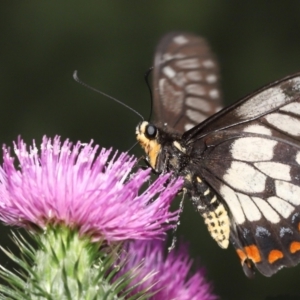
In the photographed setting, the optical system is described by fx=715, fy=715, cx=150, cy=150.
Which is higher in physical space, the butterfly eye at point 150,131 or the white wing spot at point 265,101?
the butterfly eye at point 150,131

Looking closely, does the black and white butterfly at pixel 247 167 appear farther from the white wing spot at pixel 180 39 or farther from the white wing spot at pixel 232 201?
the white wing spot at pixel 180 39

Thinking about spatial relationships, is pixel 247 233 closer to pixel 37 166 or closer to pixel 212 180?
pixel 212 180

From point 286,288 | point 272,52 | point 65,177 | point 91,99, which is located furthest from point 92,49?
point 65,177

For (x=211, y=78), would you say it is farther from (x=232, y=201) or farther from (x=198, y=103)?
(x=232, y=201)

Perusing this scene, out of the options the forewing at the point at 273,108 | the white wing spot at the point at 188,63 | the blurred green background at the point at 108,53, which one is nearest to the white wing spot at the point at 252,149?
the forewing at the point at 273,108

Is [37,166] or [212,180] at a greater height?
A: [37,166]

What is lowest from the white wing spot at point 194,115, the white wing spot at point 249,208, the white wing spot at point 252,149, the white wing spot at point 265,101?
the white wing spot at point 249,208
